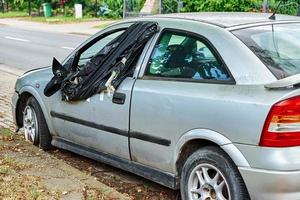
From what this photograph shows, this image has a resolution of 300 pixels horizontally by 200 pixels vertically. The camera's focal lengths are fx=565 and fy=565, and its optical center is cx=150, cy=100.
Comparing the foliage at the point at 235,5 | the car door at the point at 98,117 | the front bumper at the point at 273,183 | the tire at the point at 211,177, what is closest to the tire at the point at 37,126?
the car door at the point at 98,117

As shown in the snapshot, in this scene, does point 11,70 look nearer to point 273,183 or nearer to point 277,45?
point 277,45

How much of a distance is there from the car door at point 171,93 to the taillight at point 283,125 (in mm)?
457

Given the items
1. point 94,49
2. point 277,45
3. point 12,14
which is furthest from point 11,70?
point 12,14

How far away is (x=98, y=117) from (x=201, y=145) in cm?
122

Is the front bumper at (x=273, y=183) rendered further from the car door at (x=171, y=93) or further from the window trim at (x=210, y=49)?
the window trim at (x=210, y=49)

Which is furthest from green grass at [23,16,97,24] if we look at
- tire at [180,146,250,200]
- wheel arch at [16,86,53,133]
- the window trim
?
tire at [180,146,250,200]

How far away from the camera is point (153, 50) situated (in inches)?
188

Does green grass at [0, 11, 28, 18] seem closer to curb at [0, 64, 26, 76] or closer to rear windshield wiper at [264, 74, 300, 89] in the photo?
curb at [0, 64, 26, 76]

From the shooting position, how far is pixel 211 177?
408cm

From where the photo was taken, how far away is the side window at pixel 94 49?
5.43 meters

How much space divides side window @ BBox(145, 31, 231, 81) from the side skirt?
0.80 metres

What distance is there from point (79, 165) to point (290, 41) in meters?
2.62

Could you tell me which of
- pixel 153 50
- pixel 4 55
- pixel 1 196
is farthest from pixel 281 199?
pixel 4 55

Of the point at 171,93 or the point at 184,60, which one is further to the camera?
the point at 184,60
